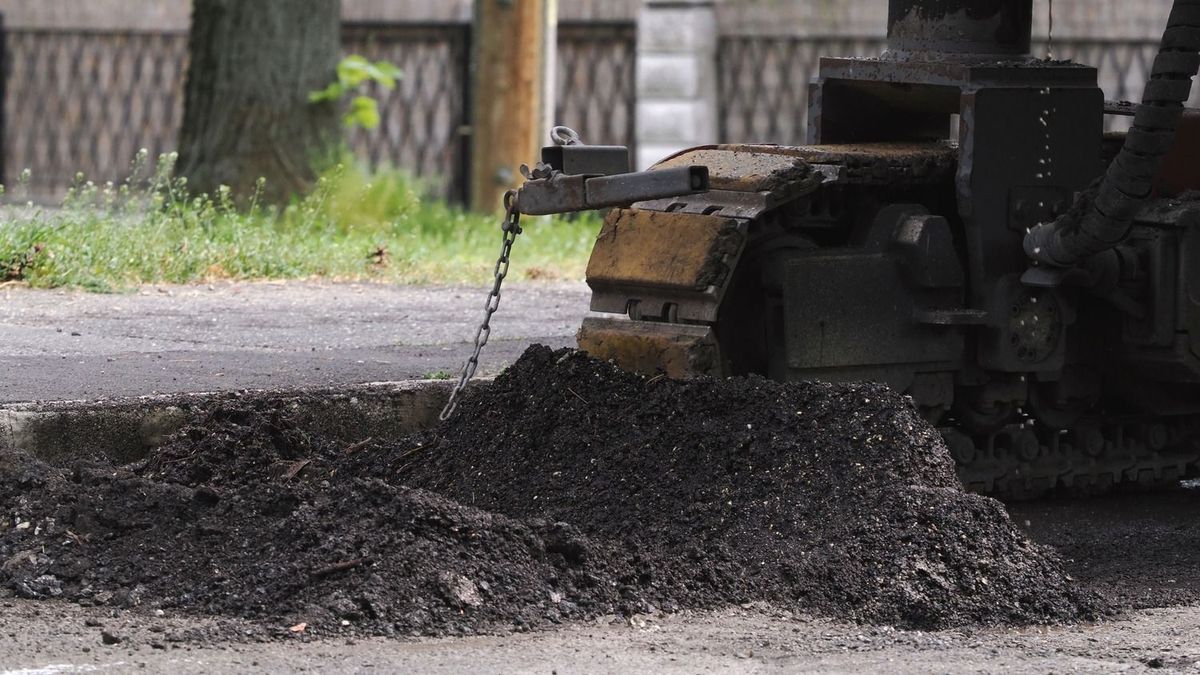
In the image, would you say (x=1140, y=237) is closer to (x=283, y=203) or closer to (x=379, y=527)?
(x=379, y=527)

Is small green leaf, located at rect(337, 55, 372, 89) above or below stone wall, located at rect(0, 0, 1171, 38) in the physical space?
below

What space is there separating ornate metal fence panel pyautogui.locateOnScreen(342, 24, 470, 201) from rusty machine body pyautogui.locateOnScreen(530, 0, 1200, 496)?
10.3m

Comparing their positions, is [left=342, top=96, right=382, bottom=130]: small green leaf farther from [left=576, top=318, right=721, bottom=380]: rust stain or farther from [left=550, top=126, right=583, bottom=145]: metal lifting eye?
[left=550, top=126, right=583, bottom=145]: metal lifting eye

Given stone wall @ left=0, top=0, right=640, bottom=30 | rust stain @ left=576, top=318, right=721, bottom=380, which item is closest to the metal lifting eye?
rust stain @ left=576, top=318, right=721, bottom=380

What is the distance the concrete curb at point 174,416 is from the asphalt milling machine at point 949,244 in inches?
29.5

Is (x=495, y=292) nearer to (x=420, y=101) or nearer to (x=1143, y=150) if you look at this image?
(x=1143, y=150)

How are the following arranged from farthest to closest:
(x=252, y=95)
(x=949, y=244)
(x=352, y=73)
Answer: (x=352, y=73) → (x=252, y=95) → (x=949, y=244)

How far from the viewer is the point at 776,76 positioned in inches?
677

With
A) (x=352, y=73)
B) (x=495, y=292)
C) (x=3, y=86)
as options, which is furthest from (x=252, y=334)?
(x=3, y=86)

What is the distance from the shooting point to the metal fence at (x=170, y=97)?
57.2 feet

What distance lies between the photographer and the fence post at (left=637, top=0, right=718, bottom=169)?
16.9m

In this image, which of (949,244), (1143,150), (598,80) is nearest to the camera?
(1143,150)

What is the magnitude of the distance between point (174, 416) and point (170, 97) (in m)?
12.6

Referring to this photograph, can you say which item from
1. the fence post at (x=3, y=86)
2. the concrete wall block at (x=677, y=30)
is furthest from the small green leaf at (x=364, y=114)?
the fence post at (x=3, y=86)
